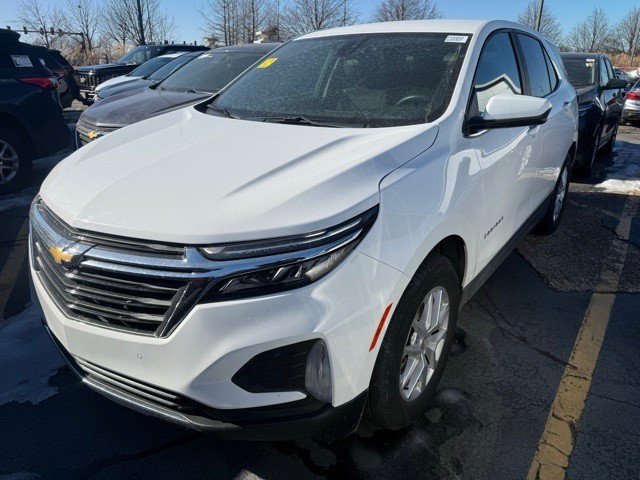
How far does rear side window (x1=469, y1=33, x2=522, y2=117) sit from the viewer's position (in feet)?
8.85

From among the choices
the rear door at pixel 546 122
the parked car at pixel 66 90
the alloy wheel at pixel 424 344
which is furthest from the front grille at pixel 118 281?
the parked car at pixel 66 90

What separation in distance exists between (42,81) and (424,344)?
20.4ft

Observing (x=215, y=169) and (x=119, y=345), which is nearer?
(x=119, y=345)

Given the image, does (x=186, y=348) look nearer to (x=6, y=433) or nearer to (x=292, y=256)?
(x=292, y=256)

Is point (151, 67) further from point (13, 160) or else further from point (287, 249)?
point (287, 249)

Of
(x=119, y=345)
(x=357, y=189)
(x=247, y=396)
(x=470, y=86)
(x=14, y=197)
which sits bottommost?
(x=14, y=197)

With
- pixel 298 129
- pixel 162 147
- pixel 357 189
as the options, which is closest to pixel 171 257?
pixel 357 189

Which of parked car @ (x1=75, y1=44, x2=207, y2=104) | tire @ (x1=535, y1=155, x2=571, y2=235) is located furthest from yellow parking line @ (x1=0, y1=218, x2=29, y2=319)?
parked car @ (x1=75, y1=44, x2=207, y2=104)

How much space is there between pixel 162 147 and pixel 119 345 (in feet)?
3.27

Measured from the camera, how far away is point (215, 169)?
203 cm

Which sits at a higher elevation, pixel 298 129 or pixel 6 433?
pixel 298 129

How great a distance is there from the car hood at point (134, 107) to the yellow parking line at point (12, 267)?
1332mm

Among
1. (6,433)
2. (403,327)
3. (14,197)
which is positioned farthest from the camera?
(14,197)

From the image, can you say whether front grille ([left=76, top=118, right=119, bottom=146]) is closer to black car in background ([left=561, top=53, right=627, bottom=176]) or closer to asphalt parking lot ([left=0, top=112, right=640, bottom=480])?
asphalt parking lot ([left=0, top=112, right=640, bottom=480])
